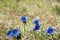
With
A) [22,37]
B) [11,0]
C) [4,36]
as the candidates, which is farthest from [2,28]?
[11,0]

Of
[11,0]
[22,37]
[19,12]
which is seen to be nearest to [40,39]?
[22,37]

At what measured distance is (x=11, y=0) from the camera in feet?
22.1

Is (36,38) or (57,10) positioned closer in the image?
(36,38)

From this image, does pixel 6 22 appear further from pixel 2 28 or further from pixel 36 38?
pixel 36 38

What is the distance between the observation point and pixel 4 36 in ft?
12.2

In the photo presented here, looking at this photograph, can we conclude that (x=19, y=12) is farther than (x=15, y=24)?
Yes

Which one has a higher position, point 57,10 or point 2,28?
point 2,28

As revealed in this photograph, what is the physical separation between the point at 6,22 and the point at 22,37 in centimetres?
84

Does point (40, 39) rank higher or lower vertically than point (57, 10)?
higher

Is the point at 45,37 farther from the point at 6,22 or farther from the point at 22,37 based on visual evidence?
the point at 6,22

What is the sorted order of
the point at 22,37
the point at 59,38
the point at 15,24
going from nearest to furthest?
the point at 22,37, the point at 59,38, the point at 15,24

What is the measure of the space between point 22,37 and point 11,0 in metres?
3.31

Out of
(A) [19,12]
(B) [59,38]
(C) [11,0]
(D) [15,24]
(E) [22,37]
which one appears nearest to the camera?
(E) [22,37]

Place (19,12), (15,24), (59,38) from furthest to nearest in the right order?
1. (19,12)
2. (15,24)
3. (59,38)
